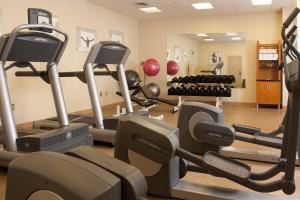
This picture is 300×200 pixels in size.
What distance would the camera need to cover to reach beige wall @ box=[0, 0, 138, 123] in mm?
5113

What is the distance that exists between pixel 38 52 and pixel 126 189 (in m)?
2.05

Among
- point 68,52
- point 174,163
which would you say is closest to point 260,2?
point 68,52

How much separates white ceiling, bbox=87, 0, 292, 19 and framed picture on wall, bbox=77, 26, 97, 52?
719 mm

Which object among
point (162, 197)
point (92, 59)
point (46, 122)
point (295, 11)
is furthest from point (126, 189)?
point (46, 122)

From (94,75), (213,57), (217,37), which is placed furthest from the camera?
(213,57)

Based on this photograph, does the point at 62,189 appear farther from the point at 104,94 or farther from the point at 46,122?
the point at 104,94

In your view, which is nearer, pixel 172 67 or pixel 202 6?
pixel 202 6

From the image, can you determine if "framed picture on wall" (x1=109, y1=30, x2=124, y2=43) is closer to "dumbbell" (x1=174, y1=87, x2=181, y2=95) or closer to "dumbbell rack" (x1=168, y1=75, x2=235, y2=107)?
"dumbbell rack" (x1=168, y1=75, x2=235, y2=107)

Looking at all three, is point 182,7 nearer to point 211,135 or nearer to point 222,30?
point 222,30

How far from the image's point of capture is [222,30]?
8.60 metres

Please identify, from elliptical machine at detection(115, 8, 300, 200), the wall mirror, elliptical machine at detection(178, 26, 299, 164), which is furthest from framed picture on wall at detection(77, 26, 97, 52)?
elliptical machine at detection(115, 8, 300, 200)

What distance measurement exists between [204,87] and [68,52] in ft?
10.8

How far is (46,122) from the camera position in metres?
4.37

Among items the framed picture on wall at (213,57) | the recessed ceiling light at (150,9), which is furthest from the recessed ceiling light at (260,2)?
the recessed ceiling light at (150,9)
